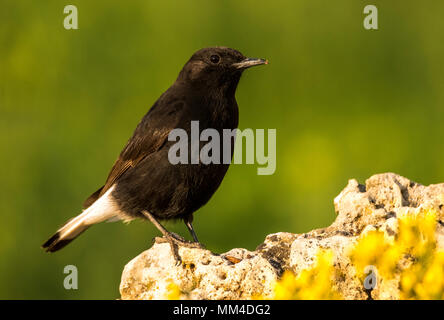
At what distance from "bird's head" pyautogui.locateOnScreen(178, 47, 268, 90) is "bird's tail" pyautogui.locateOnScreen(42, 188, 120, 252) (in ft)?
4.00

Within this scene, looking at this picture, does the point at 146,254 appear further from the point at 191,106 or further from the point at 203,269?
the point at 191,106

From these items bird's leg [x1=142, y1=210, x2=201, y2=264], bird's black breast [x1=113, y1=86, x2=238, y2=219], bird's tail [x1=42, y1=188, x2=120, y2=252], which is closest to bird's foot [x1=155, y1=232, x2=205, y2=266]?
bird's leg [x1=142, y1=210, x2=201, y2=264]

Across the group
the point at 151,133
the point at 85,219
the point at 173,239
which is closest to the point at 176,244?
the point at 173,239

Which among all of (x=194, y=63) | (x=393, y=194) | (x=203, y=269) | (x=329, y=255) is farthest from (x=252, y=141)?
(x=329, y=255)

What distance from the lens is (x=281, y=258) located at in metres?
4.30

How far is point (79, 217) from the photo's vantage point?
20.8 ft

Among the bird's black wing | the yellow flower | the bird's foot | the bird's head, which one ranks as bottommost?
the bird's foot

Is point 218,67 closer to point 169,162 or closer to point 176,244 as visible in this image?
point 169,162

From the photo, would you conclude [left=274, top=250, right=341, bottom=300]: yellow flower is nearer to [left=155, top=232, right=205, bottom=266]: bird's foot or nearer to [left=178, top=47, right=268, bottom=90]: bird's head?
[left=155, top=232, right=205, bottom=266]: bird's foot

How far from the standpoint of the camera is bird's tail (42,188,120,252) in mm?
5918

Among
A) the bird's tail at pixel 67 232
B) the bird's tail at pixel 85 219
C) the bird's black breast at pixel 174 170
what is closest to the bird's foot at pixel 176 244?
the bird's black breast at pixel 174 170

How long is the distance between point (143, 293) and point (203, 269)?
41cm

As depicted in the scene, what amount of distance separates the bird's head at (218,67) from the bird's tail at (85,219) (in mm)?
1219

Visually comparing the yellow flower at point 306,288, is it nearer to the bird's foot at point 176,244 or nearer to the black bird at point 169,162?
the bird's foot at point 176,244
